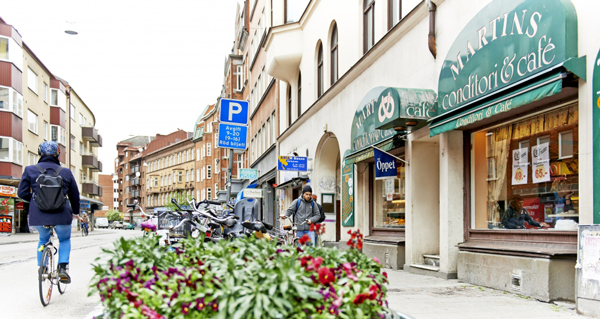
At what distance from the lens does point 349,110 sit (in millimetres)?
15227

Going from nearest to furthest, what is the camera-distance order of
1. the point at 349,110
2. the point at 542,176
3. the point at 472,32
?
the point at 542,176, the point at 472,32, the point at 349,110

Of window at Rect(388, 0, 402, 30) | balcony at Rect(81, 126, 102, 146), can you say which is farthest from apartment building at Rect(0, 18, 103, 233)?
window at Rect(388, 0, 402, 30)

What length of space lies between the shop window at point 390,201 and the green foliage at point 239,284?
29.6ft

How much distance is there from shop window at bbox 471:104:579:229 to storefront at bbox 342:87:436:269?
125cm

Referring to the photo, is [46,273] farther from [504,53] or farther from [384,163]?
[384,163]

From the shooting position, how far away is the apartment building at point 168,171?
309 ft

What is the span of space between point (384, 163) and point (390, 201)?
1510 millimetres

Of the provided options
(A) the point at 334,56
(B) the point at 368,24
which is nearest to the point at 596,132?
(B) the point at 368,24

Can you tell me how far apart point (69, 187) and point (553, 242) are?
6.00 meters

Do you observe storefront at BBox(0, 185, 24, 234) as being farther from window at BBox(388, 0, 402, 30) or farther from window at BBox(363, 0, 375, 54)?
window at BBox(388, 0, 402, 30)

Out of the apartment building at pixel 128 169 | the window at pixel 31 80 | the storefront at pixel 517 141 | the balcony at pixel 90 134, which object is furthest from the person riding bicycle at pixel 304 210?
the apartment building at pixel 128 169

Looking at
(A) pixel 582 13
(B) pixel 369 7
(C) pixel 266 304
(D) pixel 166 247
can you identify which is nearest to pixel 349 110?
(B) pixel 369 7

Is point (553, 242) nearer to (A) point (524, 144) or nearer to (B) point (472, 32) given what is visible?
(A) point (524, 144)

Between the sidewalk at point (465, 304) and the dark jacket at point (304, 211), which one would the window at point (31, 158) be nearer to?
the dark jacket at point (304, 211)
